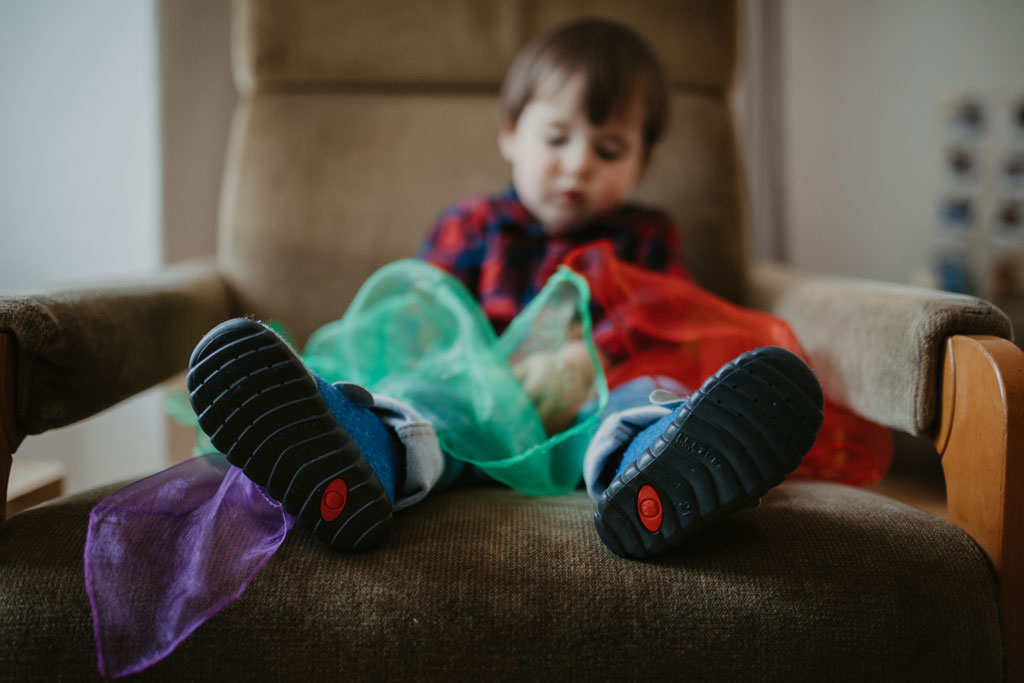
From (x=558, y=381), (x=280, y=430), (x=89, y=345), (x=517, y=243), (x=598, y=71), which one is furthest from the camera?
(x=517, y=243)

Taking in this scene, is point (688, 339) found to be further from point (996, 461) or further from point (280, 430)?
point (280, 430)

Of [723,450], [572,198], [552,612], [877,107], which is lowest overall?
[552,612]

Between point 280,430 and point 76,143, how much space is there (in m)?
1.21

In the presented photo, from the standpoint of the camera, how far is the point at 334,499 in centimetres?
53

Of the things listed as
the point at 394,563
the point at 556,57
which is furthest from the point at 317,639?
the point at 556,57

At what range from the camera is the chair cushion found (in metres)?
0.52

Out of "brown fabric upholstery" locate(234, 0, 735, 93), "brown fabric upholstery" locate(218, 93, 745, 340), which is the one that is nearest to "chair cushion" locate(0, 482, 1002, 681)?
"brown fabric upholstery" locate(218, 93, 745, 340)

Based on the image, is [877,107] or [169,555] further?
[877,107]

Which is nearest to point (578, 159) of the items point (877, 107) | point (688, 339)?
point (688, 339)

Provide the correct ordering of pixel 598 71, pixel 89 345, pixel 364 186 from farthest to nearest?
1. pixel 364 186
2. pixel 598 71
3. pixel 89 345

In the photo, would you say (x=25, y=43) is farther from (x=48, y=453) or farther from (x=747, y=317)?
(x=747, y=317)

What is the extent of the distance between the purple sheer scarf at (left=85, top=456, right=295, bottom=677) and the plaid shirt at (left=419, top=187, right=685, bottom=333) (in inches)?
20.2

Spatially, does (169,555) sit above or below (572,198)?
below

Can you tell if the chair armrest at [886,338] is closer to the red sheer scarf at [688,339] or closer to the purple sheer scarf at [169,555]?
the red sheer scarf at [688,339]
